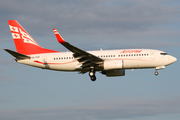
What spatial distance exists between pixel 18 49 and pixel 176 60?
1013 inches

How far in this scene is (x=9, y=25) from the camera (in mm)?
53156

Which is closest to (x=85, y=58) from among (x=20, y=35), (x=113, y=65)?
(x=113, y=65)

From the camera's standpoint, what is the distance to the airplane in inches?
1809

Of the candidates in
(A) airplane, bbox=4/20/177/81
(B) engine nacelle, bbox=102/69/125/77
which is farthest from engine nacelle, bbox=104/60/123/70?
(B) engine nacelle, bbox=102/69/125/77

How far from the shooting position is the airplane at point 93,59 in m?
45.9

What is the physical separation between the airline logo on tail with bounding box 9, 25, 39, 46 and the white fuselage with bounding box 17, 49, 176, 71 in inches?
159

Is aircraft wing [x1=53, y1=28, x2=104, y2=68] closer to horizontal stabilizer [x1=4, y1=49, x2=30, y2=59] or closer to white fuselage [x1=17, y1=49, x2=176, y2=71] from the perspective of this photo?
white fuselage [x1=17, y1=49, x2=176, y2=71]

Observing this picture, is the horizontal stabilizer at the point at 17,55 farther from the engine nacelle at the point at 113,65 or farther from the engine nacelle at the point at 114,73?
the engine nacelle at the point at 114,73

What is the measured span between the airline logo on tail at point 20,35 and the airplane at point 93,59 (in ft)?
3.18

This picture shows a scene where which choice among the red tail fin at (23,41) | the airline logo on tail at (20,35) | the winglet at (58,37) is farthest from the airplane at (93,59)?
the winglet at (58,37)

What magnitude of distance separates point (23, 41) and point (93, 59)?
533 inches

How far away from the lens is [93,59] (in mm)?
45938

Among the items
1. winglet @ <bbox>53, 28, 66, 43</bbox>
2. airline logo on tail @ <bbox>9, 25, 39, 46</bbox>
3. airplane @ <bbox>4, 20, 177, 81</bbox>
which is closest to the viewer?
winglet @ <bbox>53, 28, 66, 43</bbox>

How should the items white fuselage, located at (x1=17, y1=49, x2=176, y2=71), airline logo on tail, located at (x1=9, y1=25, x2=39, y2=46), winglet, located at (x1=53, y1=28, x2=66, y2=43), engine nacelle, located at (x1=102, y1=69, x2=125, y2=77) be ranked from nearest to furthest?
winglet, located at (x1=53, y1=28, x2=66, y2=43) → white fuselage, located at (x1=17, y1=49, x2=176, y2=71) → engine nacelle, located at (x1=102, y1=69, x2=125, y2=77) → airline logo on tail, located at (x1=9, y1=25, x2=39, y2=46)
